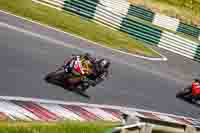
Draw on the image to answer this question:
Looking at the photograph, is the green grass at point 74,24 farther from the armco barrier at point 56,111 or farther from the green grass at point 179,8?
the green grass at point 179,8

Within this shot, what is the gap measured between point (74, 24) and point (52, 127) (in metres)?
15.8

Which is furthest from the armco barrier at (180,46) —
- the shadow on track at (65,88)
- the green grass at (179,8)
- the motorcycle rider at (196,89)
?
the shadow on track at (65,88)

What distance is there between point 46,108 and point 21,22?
382 inches

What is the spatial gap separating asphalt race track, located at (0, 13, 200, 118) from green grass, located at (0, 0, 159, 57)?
1613 millimetres

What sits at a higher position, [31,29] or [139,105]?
[31,29]

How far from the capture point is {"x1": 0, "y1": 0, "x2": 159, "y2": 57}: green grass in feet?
83.4

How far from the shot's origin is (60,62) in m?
19.0

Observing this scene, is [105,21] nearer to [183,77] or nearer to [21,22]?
[183,77]

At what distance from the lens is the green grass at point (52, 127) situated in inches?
447

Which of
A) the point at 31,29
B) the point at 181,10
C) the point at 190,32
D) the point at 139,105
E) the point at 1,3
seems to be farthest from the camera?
the point at 181,10

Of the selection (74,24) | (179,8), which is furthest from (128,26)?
(179,8)

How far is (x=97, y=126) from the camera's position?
13430mm

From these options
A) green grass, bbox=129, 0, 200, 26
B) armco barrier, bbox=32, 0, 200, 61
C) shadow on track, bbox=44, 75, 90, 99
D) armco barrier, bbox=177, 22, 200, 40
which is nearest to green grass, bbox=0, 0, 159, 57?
armco barrier, bbox=32, 0, 200, 61

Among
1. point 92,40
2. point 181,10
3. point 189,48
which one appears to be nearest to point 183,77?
point 92,40
